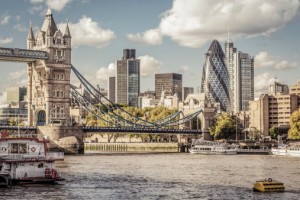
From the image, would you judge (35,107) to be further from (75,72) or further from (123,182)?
(123,182)

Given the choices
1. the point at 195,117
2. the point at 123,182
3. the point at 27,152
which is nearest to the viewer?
the point at 27,152

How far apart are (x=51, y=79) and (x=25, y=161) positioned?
247ft

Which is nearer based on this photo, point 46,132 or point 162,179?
point 162,179

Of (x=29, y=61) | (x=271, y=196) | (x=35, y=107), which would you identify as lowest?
(x=271, y=196)

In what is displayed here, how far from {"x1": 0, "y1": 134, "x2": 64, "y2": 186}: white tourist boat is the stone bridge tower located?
234 feet

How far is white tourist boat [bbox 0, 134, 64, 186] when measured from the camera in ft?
177

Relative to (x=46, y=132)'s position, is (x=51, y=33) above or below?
above

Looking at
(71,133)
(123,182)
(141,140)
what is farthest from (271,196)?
(141,140)

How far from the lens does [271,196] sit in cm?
4994

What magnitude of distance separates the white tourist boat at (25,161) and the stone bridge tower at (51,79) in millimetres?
71470

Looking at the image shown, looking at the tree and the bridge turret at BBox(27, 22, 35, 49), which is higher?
the bridge turret at BBox(27, 22, 35, 49)

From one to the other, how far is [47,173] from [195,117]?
123 m

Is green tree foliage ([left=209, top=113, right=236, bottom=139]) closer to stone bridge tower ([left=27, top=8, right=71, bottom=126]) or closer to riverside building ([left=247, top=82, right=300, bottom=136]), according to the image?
riverside building ([left=247, top=82, right=300, bottom=136])

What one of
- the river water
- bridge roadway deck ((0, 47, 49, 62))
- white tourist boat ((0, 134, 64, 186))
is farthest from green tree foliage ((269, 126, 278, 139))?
white tourist boat ((0, 134, 64, 186))
